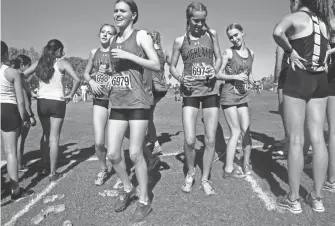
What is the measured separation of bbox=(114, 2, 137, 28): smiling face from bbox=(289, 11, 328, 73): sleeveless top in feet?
6.17

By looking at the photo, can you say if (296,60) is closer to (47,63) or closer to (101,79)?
(101,79)

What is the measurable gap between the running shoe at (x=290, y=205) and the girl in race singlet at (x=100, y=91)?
270 centimetres

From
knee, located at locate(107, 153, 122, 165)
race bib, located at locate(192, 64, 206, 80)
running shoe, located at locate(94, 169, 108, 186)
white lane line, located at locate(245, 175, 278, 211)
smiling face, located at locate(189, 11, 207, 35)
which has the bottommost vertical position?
white lane line, located at locate(245, 175, 278, 211)

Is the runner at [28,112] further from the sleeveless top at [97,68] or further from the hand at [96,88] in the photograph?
the hand at [96,88]

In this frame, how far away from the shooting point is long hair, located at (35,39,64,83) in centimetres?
449

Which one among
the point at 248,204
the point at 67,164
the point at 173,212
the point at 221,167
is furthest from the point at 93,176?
the point at 248,204

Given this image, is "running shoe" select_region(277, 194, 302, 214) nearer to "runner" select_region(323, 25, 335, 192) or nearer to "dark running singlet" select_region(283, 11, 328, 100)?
"runner" select_region(323, 25, 335, 192)

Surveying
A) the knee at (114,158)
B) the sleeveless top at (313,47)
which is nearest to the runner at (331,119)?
the sleeveless top at (313,47)

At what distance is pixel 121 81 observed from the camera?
319cm

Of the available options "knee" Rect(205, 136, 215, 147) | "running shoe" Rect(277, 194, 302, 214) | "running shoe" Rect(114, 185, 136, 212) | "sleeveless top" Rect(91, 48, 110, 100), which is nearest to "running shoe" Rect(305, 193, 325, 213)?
"running shoe" Rect(277, 194, 302, 214)

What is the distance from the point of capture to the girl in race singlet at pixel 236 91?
14.1ft

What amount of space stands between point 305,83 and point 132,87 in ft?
6.42

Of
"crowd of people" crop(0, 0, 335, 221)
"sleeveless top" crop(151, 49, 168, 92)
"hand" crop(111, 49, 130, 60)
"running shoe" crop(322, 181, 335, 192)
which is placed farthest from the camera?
"sleeveless top" crop(151, 49, 168, 92)

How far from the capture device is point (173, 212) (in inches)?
133
